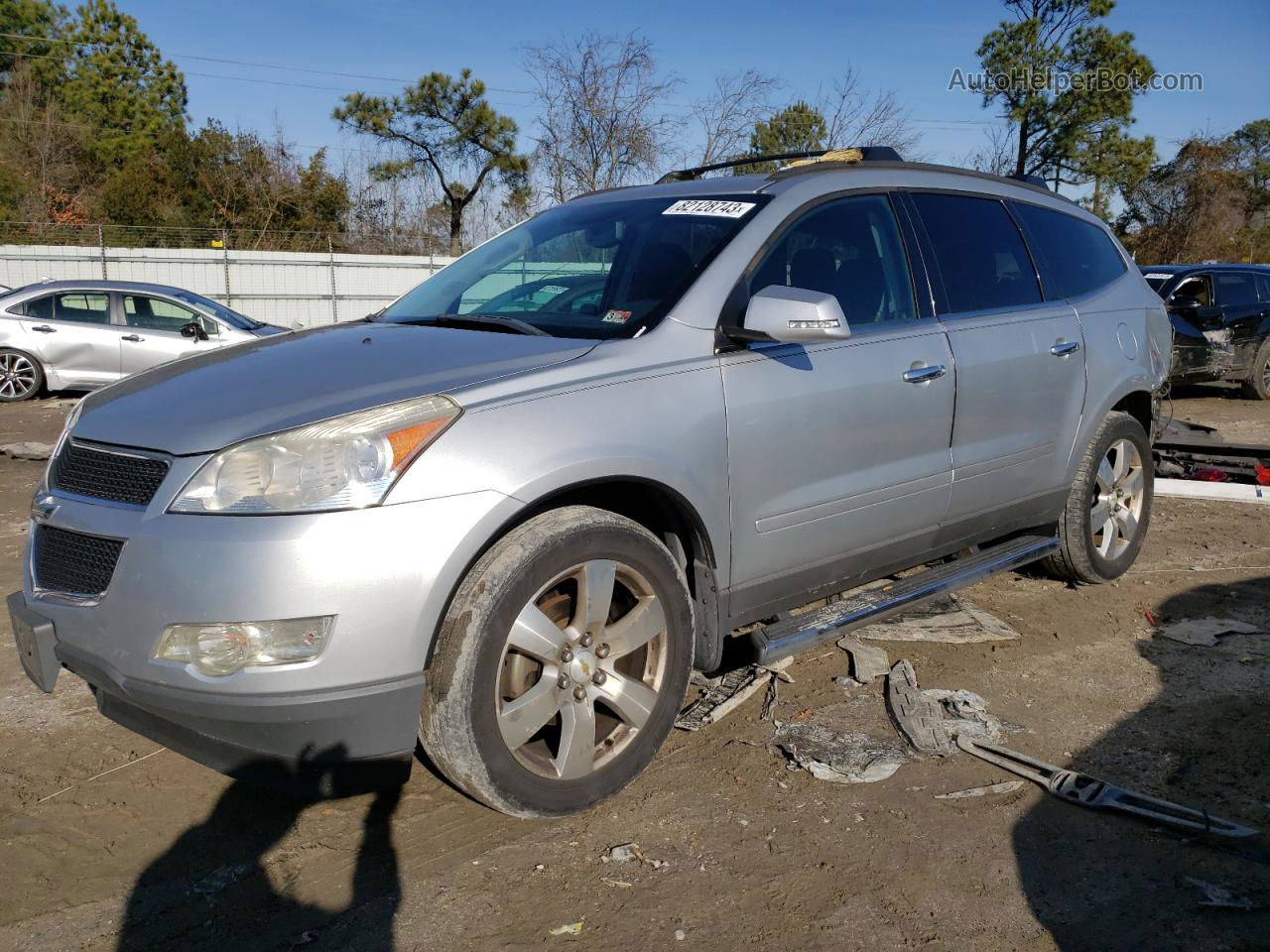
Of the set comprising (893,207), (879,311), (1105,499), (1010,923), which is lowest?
(1010,923)

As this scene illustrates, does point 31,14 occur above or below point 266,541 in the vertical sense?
above

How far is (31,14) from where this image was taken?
144 ft

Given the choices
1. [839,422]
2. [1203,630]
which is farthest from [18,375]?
[1203,630]

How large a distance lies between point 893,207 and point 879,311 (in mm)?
478

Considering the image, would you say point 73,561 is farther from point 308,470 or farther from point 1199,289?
point 1199,289

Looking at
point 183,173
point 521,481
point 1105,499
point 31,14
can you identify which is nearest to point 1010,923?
point 521,481

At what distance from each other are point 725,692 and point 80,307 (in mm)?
12031

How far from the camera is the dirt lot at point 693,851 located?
249cm

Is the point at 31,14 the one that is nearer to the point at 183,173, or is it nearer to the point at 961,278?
the point at 183,173

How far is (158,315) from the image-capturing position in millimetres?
13352

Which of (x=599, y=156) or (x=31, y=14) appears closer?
(x=599, y=156)

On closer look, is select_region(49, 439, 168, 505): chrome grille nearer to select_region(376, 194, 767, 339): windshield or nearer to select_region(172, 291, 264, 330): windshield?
select_region(376, 194, 767, 339): windshield

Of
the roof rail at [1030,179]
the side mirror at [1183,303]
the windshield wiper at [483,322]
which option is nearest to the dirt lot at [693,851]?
the windshield wiper at [483,322]

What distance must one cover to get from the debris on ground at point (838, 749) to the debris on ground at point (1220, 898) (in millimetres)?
898
